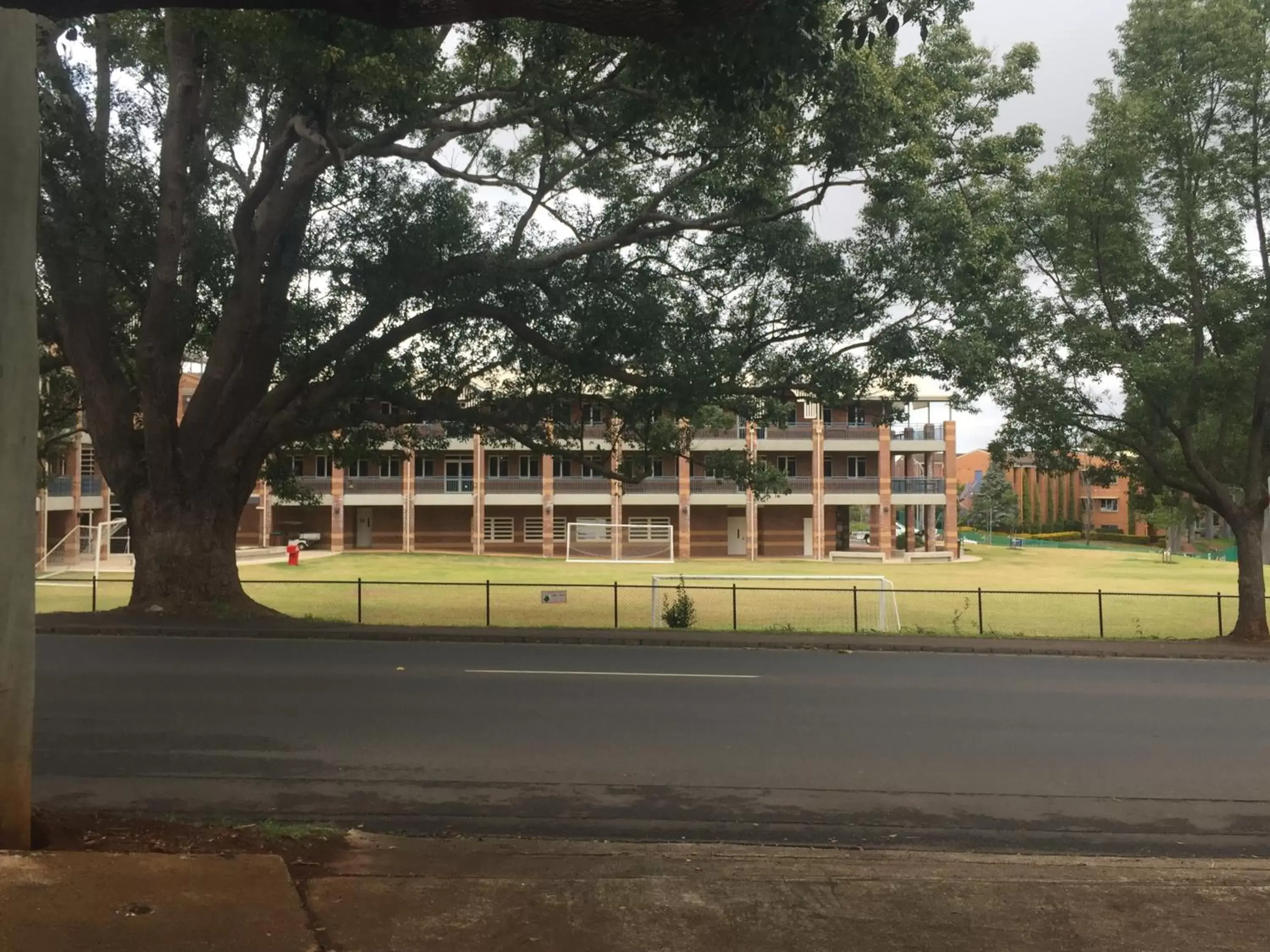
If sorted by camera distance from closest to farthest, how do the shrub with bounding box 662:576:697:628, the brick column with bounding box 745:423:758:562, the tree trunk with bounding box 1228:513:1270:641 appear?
the tree trunk with bounding box 1228:513:1270:641 < the shrub with bounding box 662:576:697:628 < the brick column with bounding box 745:423:758:562

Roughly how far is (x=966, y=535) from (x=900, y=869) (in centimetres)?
10391

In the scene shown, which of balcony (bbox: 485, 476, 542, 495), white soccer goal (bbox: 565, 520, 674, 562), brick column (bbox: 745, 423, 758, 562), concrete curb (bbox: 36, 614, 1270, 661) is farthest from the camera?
balcony (bbox: 485, 476, 542, 495)

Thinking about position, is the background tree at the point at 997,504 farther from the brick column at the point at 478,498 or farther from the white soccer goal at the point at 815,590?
the white soccer goal at the point at 815,590

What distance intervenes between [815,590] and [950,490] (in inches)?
1832

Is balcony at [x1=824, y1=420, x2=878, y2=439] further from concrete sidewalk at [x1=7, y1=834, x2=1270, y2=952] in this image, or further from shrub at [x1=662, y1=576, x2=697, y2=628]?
concrete sidewalk at [x1=7, y1=834, x2=1270, y2=952]

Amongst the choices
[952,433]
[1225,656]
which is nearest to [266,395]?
[1225,656]

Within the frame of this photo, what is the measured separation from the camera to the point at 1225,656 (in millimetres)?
17484

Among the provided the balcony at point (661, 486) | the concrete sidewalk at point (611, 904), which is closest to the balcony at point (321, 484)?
the balcony at point (661, 486)

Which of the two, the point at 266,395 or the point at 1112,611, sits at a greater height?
the point at 266,395

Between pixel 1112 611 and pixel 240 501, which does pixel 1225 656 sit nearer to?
pixel 1112 611

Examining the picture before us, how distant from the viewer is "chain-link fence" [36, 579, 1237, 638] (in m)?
21.8

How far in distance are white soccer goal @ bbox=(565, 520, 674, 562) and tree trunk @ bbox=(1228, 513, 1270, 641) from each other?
135 feet

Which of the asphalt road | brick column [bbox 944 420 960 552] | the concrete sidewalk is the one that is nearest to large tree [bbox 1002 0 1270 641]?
the asphalt road

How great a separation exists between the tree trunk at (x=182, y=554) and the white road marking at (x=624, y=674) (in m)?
7.13
